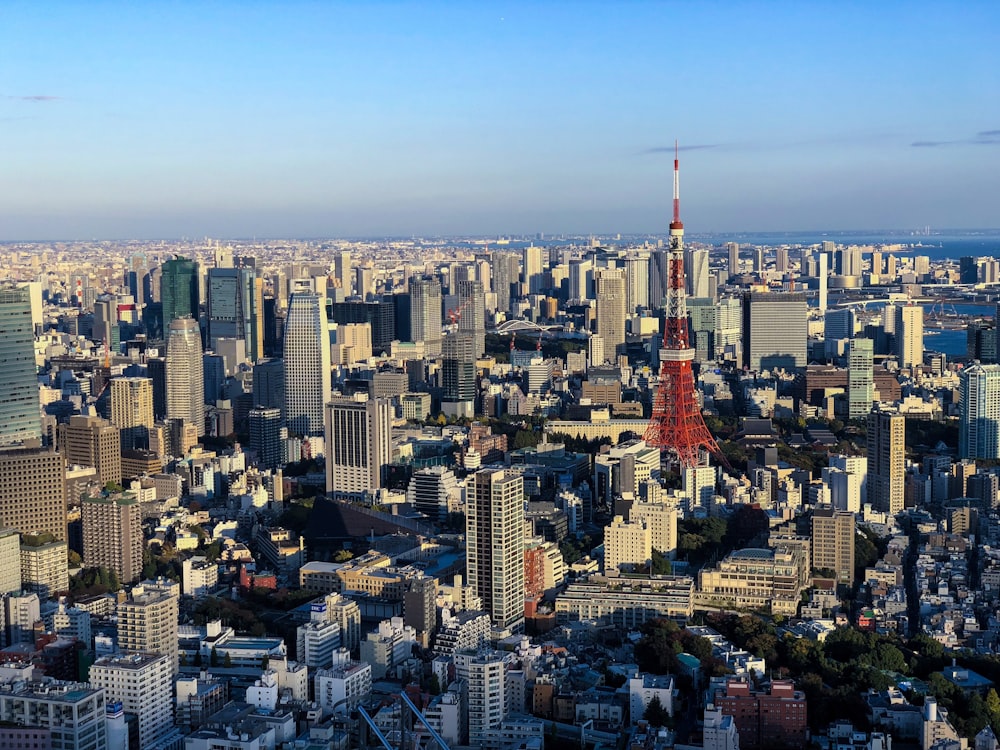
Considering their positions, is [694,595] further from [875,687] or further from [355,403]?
[355,403]

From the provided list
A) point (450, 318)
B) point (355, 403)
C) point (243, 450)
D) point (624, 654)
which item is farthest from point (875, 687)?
point (450, 318)

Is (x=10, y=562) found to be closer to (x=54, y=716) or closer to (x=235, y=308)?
(x=54, y=716)

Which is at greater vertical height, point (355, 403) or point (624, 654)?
point (355, 403)

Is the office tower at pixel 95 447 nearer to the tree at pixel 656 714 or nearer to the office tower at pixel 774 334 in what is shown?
the tree at pixel 656 714

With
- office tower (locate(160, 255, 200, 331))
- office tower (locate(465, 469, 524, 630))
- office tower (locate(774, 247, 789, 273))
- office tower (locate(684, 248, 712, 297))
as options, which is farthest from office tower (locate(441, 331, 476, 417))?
office tower (locate(774, 247, 789, 273))

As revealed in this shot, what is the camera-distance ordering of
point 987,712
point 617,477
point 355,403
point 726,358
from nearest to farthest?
1. point 987,712
2. point 617,477
3. point 355,403
4. point 726,358
